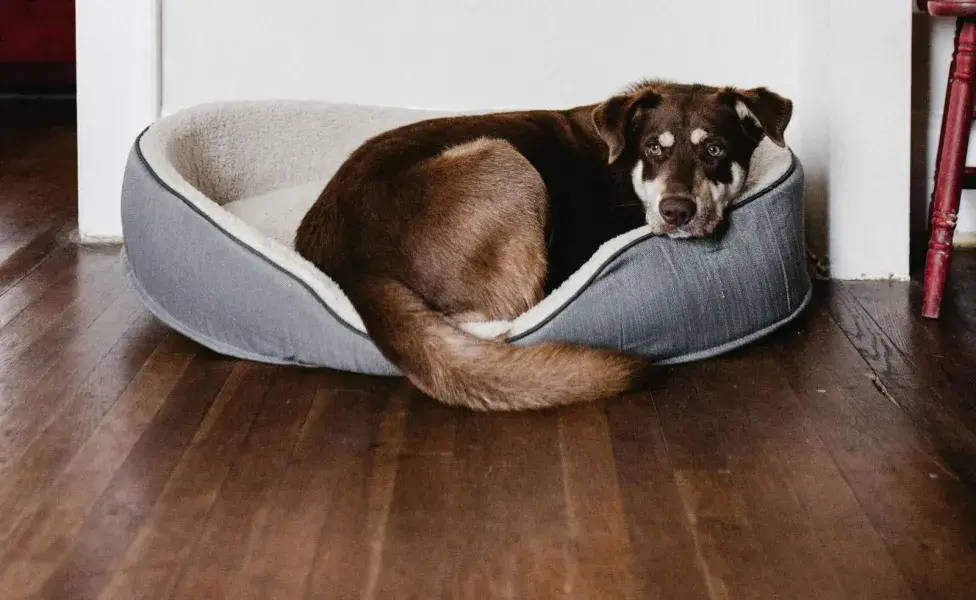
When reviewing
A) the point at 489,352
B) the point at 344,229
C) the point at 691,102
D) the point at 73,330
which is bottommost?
the point at 73,330

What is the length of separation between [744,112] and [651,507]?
4.00ft

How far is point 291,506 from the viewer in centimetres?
188

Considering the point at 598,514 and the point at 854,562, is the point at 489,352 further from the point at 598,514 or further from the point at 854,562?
the point at 854,562

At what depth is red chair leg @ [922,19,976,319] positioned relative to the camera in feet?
9.63

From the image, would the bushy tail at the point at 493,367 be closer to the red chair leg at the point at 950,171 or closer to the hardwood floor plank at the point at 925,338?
the hardwood floor plank at the point at 925,338

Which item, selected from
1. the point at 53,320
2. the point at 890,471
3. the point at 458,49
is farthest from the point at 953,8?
the point at 53,320

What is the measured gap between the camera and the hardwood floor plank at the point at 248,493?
5.42 feet

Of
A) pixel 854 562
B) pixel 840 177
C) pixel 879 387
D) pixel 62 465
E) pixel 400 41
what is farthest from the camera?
pixel 400 41

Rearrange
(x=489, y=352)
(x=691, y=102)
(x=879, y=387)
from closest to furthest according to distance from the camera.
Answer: (x=489, y=352)
(x=879, y=387)
(x=691, y=102)

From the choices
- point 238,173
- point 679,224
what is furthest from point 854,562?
point 238,173

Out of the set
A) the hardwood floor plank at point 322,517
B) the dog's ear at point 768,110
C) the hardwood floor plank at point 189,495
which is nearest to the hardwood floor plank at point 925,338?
the dog's ear at point 768,110

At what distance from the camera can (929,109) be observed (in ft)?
12.0

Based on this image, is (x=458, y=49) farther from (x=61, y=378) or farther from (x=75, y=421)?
(x=75, y=421)

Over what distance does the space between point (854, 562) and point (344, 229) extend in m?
1.31
